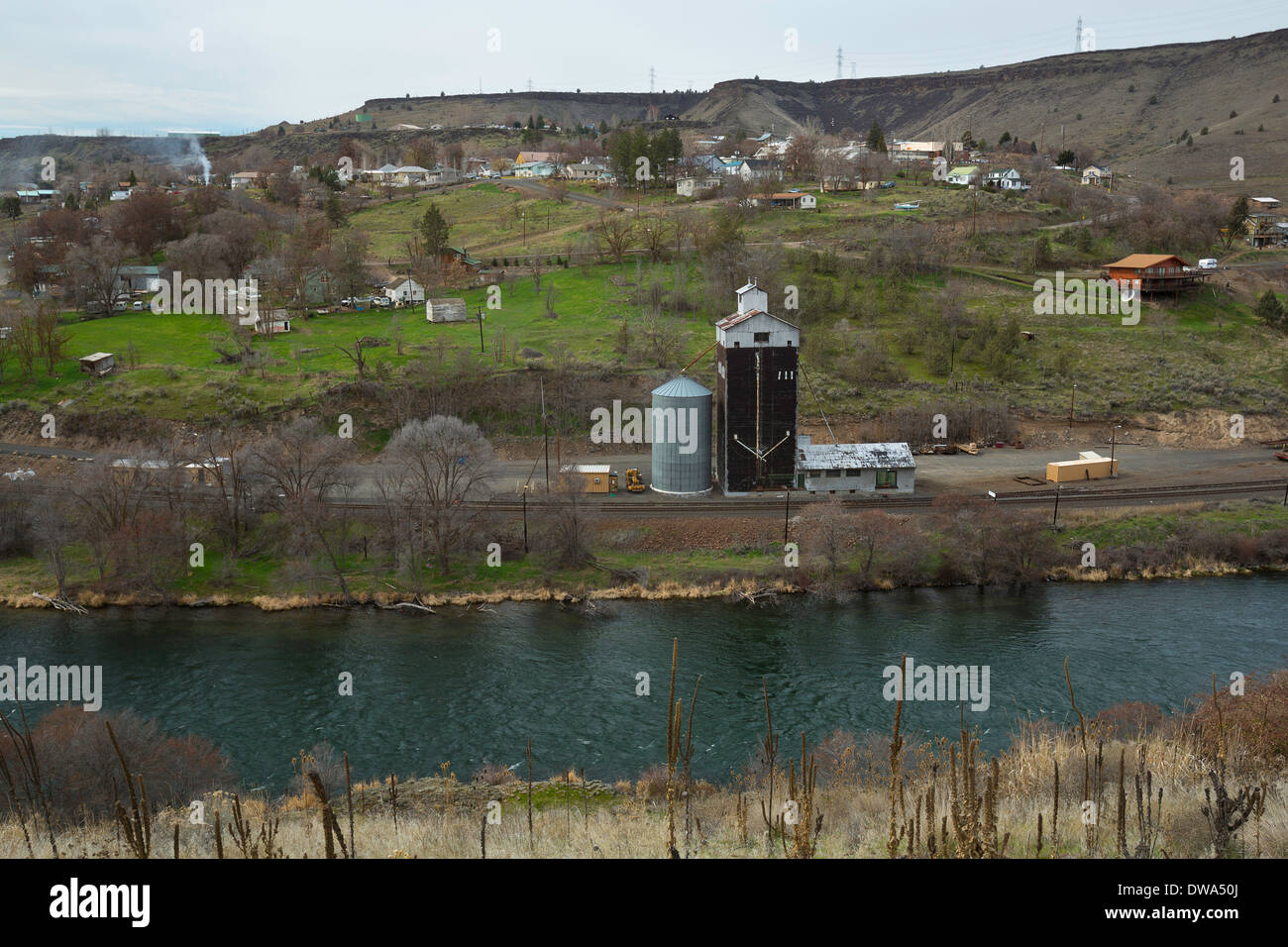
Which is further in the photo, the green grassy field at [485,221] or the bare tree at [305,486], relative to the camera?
the green grassy field at [485,221]

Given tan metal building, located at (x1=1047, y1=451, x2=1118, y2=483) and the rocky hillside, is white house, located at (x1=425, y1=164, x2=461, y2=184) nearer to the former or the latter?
the rocky hillside

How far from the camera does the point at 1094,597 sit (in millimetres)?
32094

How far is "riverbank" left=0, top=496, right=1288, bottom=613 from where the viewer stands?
32719 millimetres

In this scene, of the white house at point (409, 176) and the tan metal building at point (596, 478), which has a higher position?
the white house at point (409, 176)

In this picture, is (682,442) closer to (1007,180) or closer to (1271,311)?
(1271,311)

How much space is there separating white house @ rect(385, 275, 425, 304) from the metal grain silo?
87.2ft

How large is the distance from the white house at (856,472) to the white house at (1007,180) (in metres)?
51.9

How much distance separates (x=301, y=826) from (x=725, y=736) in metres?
11.1

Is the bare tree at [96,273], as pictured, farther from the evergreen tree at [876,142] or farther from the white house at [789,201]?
the evergreen tree at [876,142]

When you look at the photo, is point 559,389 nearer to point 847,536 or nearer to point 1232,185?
point 847,536

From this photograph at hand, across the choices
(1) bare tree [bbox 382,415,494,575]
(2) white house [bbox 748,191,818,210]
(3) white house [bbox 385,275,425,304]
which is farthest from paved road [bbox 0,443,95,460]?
(2) white house [bbox 748,191,818,210]

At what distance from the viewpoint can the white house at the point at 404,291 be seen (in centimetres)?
6038

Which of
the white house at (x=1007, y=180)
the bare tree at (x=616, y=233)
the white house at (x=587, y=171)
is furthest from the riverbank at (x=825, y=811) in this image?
the white house at (x=587, y=171)

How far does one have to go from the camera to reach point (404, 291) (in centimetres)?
6044
